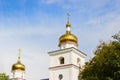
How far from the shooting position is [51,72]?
42.3 meters

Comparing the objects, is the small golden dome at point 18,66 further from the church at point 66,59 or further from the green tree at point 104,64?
the green tree at point 104,64

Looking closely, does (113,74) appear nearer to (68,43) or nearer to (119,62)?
(119,62)

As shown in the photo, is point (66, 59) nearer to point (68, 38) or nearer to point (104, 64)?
point (68, 38)

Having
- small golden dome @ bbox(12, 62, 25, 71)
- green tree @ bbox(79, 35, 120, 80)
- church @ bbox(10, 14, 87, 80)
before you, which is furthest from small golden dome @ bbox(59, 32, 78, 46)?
green tree @ bbox(79, 35, 120, 80)

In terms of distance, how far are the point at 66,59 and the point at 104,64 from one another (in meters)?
17.3

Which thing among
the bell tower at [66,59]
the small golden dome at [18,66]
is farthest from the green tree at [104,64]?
the small golden dome at [18,66]

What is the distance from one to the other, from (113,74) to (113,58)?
1.14m

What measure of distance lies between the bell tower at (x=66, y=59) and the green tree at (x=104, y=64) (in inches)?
563

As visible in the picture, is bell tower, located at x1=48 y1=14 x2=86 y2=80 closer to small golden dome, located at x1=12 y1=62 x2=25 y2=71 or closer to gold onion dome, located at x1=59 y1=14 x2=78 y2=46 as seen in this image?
gold onion dome, located at x1=59 y1=14 x2=78 y2=46

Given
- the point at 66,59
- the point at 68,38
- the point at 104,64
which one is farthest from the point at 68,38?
the point at 104,64

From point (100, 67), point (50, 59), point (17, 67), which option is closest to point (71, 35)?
point (50, 59)

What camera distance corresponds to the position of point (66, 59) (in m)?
41.9

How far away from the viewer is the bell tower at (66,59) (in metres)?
41.2

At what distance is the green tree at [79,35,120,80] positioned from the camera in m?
23.8
